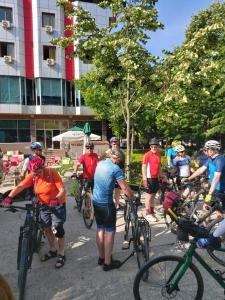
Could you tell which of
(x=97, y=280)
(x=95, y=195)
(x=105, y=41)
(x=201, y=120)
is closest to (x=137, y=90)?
(x=105, y=41)

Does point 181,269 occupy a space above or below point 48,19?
below

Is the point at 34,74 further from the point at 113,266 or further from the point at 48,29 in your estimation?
the point at 113,266

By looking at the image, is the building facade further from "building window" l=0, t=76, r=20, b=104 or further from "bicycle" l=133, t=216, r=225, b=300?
"bicycle" l=133, t=216, r=225, b=300

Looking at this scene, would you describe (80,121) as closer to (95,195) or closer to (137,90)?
(137,90)

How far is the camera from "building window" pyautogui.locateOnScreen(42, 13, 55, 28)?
28.0 meters

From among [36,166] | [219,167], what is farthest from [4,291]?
[219,167]

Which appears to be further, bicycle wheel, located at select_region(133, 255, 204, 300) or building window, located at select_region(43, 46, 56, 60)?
building window, located at select_region(43, 46, 56, 60)

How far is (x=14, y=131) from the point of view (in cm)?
2852

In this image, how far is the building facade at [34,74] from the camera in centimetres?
2695

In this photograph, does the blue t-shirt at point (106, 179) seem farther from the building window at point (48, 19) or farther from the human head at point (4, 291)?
the building window at point (48, 19)

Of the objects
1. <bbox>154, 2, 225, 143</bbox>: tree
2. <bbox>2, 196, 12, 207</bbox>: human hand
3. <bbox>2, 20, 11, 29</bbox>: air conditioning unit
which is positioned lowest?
<bbox>2, 196, 12, 207</bbox>: human hand

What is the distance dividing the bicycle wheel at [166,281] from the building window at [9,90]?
26155mm

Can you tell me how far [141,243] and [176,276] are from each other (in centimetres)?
114

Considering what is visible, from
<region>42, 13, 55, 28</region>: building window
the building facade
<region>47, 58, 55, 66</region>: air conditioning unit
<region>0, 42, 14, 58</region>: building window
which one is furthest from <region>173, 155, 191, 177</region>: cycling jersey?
<region>42, 13, 55, 28</region>: building window
